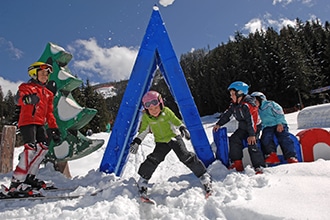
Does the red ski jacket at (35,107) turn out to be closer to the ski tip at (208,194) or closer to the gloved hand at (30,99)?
the gloved hand at (30,99)

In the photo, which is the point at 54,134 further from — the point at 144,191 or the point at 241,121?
the point at 241,121

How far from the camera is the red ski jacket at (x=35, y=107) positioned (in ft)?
14.8

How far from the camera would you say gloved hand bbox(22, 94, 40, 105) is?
447 cm

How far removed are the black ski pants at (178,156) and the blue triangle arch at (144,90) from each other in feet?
3.20

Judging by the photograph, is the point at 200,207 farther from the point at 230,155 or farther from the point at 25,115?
the point at 25,115

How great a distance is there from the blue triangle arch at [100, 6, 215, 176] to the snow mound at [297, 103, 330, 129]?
11730 mm

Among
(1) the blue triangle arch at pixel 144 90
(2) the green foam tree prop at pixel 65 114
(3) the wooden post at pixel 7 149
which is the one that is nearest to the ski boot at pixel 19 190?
(1) the blue triangle arch at pixel 144 90

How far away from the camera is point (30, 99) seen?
4.50 meters

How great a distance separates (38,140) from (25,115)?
49 centimetres

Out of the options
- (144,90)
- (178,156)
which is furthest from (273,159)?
(144,90)

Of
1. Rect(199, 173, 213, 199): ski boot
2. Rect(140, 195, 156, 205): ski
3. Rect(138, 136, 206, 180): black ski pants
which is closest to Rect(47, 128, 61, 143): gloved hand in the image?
Rect(138, 136, 206, 180): black ski pants

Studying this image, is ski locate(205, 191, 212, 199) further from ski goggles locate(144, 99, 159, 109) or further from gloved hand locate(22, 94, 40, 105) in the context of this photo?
gloved hand locate(22, 94, 40, 105)

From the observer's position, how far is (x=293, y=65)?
36062 mm

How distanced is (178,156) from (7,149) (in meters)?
4.79
